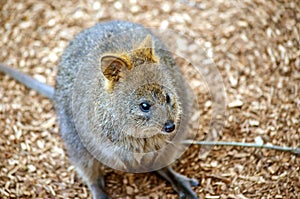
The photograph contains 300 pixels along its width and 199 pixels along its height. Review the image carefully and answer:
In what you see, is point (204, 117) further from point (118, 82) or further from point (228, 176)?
point (118, 82)

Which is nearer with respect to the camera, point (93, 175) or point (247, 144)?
point (93, 175)

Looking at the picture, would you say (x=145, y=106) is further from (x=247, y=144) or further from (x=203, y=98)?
(x=203, y=98)

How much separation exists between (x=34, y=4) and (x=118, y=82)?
2.74 meters

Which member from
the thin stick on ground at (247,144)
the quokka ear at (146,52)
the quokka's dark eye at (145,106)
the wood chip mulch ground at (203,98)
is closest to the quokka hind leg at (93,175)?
the wood chip mulch ground at (203,98)

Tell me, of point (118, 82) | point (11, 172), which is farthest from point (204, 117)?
point (11, 172)

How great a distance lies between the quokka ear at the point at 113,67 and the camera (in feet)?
11.2

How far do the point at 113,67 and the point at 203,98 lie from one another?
1653mm

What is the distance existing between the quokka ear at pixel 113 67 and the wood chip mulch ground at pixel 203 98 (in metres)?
1.20

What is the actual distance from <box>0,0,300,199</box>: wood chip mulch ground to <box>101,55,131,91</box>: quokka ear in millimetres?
1195

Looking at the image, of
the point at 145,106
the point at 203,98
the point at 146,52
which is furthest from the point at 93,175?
the point at 203,98

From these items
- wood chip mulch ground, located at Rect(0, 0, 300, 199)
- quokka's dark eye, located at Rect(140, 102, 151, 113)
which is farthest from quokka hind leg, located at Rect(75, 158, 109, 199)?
quokka's dark eye, located at Rect(140, 102, 151, 113)

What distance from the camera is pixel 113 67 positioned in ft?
11.5

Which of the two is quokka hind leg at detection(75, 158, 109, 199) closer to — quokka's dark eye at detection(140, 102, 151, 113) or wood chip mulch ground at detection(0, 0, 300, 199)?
wood chip mulch ground at detection(0, 0, 300, 199)

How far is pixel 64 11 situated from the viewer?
5.83m
